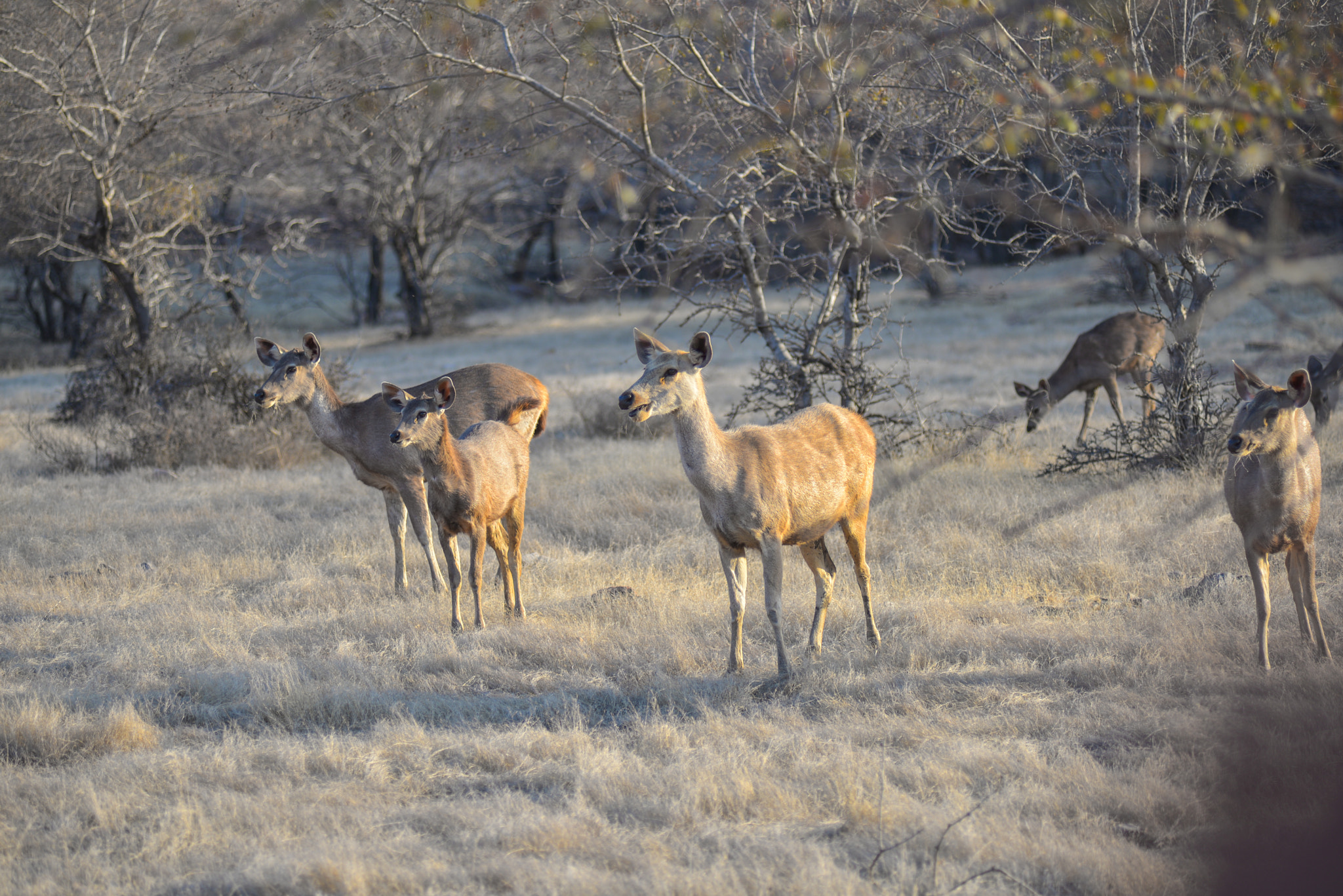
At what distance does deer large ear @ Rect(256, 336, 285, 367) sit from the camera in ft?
33.4

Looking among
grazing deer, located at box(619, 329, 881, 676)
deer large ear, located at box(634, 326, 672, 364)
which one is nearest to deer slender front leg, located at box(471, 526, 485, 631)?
grazing deer, located at box(619, 329, 881, 676)

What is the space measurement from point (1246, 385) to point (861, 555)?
2.49 metres

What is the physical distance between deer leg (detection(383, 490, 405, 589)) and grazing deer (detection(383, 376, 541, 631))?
1163mm

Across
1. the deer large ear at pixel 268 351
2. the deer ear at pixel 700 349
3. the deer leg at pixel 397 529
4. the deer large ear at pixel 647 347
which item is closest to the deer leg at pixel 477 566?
the deer leg at pixel 397 529

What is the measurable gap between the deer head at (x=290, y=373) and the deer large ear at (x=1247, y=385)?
715 cm

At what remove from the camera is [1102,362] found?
1552cm

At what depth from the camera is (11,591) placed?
8938 mm

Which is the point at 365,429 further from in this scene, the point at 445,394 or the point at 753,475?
the point at 753,475

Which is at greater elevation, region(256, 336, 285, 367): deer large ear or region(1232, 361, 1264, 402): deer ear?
region(256, 336, 285, 367): deer large ear

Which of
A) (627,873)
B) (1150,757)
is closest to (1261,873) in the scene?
(1150,757)

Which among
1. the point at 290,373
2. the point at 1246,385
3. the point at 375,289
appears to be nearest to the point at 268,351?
the point at 290,373

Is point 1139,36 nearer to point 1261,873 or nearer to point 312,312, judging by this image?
point 1261,873

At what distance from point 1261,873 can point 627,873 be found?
229 cm

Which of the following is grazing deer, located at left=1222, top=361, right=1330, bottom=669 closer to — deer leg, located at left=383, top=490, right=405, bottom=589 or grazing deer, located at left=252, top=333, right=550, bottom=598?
grazing deer, located at left=252, top=333, right=550, bottom=598
